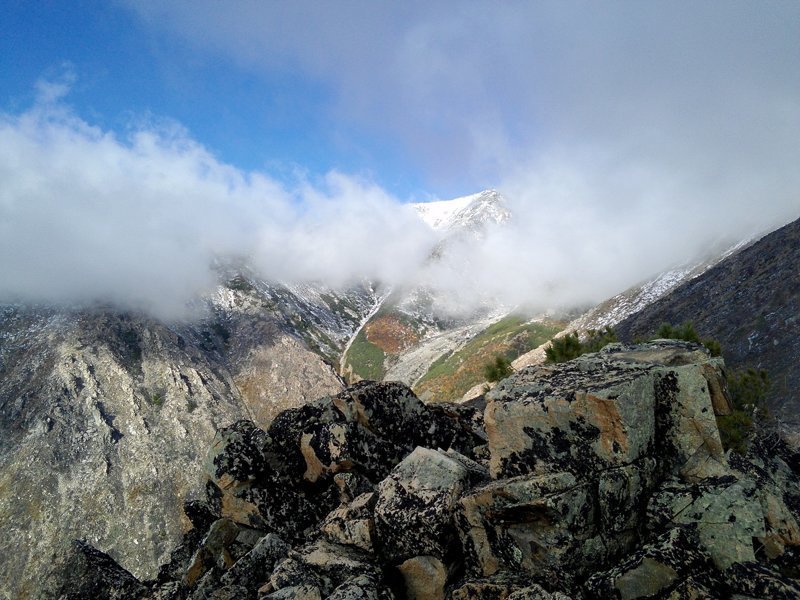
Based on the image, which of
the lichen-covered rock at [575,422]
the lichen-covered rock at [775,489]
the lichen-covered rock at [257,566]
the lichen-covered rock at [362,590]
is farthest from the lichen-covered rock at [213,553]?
the lichen-covered rock at [775,489]

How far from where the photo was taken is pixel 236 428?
69.5 feet

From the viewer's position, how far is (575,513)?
11602mm

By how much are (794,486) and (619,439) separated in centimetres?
729

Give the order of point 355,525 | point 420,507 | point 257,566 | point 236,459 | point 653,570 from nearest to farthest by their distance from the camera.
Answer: point 653,570 < point 420,507 < point 355,525 < point 257,566 < point 236,459

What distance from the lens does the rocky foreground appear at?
11.0m

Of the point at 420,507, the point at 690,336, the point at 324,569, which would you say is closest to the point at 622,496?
the point at 420,507

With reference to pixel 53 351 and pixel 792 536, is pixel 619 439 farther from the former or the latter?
pixel 53 351

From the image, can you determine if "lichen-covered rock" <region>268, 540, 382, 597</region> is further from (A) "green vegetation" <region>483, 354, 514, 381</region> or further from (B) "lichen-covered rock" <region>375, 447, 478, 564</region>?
(A) "green vegetation" <region>483, 354, 514, 381</region>

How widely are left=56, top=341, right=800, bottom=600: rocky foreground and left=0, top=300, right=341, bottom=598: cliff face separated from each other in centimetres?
14550

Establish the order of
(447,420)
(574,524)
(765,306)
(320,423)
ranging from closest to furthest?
1. (574,524)
2. (320,423)
3. (447,420)
4. (765,306)

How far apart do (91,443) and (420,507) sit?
179864 millimetres

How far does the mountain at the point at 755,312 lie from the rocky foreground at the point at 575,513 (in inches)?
2113

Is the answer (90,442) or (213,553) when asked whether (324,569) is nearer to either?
(213,553)

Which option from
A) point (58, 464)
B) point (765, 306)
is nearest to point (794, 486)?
point (765, 306)
